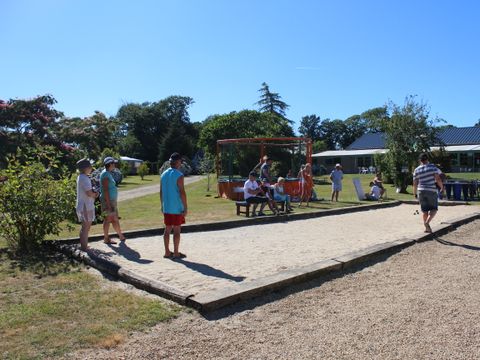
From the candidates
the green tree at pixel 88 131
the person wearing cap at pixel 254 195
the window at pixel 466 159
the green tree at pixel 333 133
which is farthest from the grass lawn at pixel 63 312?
the green tree at pixel 333 133

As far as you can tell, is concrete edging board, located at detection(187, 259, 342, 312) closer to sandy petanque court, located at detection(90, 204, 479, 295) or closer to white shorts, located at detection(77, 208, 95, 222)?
sandy petanque court, located at detection(90, 204, 479, 295)

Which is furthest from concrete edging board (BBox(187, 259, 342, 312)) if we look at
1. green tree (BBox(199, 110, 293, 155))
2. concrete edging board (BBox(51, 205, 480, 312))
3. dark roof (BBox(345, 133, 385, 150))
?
dark roof (BBox(345, 133, 385, 150))

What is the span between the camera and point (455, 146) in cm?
4850

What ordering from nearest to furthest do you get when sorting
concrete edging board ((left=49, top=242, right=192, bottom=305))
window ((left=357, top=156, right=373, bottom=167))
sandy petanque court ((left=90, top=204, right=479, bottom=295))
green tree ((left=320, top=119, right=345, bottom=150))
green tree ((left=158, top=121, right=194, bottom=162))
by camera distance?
1. concrete edging board ((left=49, top=242, right=192, bottom=305))
2. sandy petanque court ((left=90, top=204, right=479, bottom=295))
3. window ((left=357, top=156, right=373, bottom=167))
4. green tree ((left=158, top=121, right=194, bottom=162))
5. green tree ((left=320, top=119, right=345, bottom=150))

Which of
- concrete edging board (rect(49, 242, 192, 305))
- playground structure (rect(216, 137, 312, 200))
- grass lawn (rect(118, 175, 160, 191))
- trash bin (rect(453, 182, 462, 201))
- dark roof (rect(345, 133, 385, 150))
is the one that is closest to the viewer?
concrete edging board (rect(49, 242, 192, 305))

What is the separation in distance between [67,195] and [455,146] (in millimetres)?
48306

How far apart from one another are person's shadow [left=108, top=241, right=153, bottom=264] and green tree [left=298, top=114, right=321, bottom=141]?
99749mm

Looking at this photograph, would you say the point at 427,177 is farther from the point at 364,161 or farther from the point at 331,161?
the point at 331,161

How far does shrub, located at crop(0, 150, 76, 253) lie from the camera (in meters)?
6.90

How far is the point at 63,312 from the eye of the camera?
4438mm

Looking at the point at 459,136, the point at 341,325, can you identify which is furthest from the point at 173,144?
the point at 341,325

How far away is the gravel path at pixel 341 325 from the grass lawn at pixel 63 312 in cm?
22

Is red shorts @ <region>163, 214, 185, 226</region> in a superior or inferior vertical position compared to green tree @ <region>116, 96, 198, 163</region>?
inferior

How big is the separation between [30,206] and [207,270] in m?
2.91
